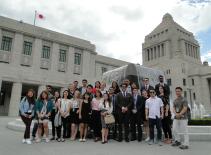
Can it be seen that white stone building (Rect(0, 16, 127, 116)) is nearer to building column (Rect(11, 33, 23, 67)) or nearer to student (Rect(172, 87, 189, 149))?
building column (Rect(11, 33, 23, 67))

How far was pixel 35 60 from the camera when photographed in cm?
3041

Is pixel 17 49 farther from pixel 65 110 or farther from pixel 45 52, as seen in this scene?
pixel 65 110

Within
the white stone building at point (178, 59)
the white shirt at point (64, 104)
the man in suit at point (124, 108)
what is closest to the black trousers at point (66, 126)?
the white shirt at point (64, 104)

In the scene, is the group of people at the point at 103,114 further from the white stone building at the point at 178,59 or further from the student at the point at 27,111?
the white stone building at the point at 178,59

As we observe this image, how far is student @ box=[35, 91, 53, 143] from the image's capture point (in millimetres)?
6988

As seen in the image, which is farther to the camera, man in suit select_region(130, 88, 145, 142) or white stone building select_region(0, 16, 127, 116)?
white stone building select_region(0, 16, 127, 116)

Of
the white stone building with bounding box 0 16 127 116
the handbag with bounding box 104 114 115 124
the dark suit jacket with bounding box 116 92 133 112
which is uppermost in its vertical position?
the white stone building with bounding box 0 16 127 116

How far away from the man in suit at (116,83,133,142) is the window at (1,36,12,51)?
26.2m

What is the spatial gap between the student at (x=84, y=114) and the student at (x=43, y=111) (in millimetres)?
1173

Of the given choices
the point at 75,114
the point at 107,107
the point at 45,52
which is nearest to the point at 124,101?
the point at 107,107

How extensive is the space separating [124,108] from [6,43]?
27.0 metres

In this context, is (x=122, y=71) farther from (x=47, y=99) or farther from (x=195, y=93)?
(x=195, y=93)

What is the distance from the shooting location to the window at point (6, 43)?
2816 cm

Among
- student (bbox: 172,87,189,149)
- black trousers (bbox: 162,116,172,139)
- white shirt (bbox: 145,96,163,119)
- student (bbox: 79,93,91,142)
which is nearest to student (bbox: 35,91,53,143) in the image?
student (bbox: 79,93,91,142)
